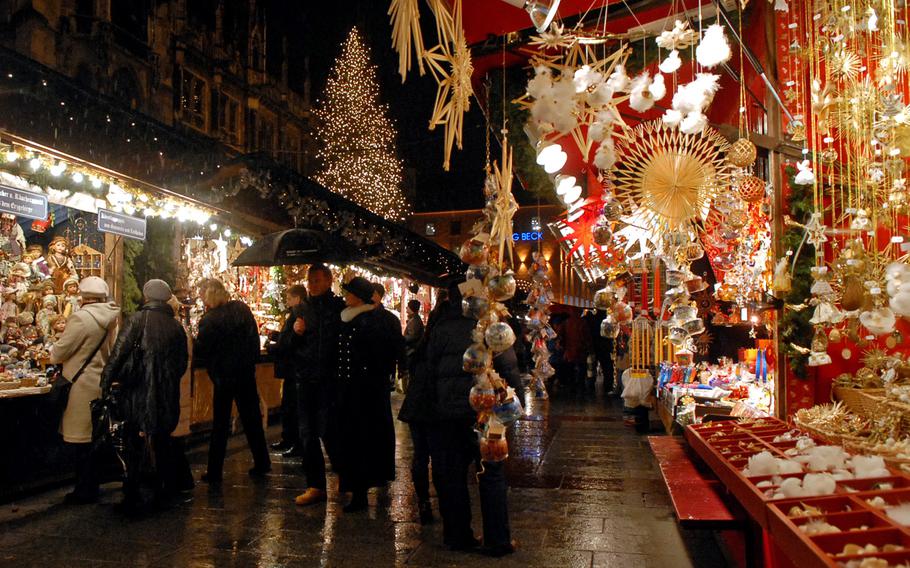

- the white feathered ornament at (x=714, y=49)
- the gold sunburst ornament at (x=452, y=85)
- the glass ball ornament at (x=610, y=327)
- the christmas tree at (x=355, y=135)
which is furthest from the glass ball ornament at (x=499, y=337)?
the christmas tree at (x=355, y=135)

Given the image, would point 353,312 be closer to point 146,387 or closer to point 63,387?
point 146,387

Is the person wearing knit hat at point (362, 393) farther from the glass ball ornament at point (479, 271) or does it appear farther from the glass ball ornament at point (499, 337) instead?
the glass ball ornament at point (499, 337)

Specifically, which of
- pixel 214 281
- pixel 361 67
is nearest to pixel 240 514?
pixel 214 281

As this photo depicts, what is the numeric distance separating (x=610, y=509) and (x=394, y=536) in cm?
193

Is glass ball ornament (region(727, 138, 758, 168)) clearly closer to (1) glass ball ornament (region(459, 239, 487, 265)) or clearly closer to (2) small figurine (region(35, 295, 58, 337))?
(1) glass ball ornament (region(459, 239, 487, 265))

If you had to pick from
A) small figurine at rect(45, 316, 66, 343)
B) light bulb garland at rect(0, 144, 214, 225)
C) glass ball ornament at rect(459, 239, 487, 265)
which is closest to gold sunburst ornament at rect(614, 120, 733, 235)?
glass ball ornament at rect(459, 239, 487, 265)

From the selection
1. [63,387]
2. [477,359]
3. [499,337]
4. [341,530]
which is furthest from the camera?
[63,387]

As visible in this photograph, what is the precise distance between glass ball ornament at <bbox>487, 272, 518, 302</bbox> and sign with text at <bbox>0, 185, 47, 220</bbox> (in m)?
5.92

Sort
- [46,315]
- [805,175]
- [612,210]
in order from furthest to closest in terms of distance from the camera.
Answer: [46,315]
[805,175]
[612,210]

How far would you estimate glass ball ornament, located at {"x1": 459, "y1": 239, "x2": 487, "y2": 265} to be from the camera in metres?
3.16

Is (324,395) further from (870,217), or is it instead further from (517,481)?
(870,217)

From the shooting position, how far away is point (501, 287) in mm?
3113

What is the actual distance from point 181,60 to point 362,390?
2458 centimetres

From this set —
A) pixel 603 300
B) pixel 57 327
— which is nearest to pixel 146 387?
pixel 57 327
